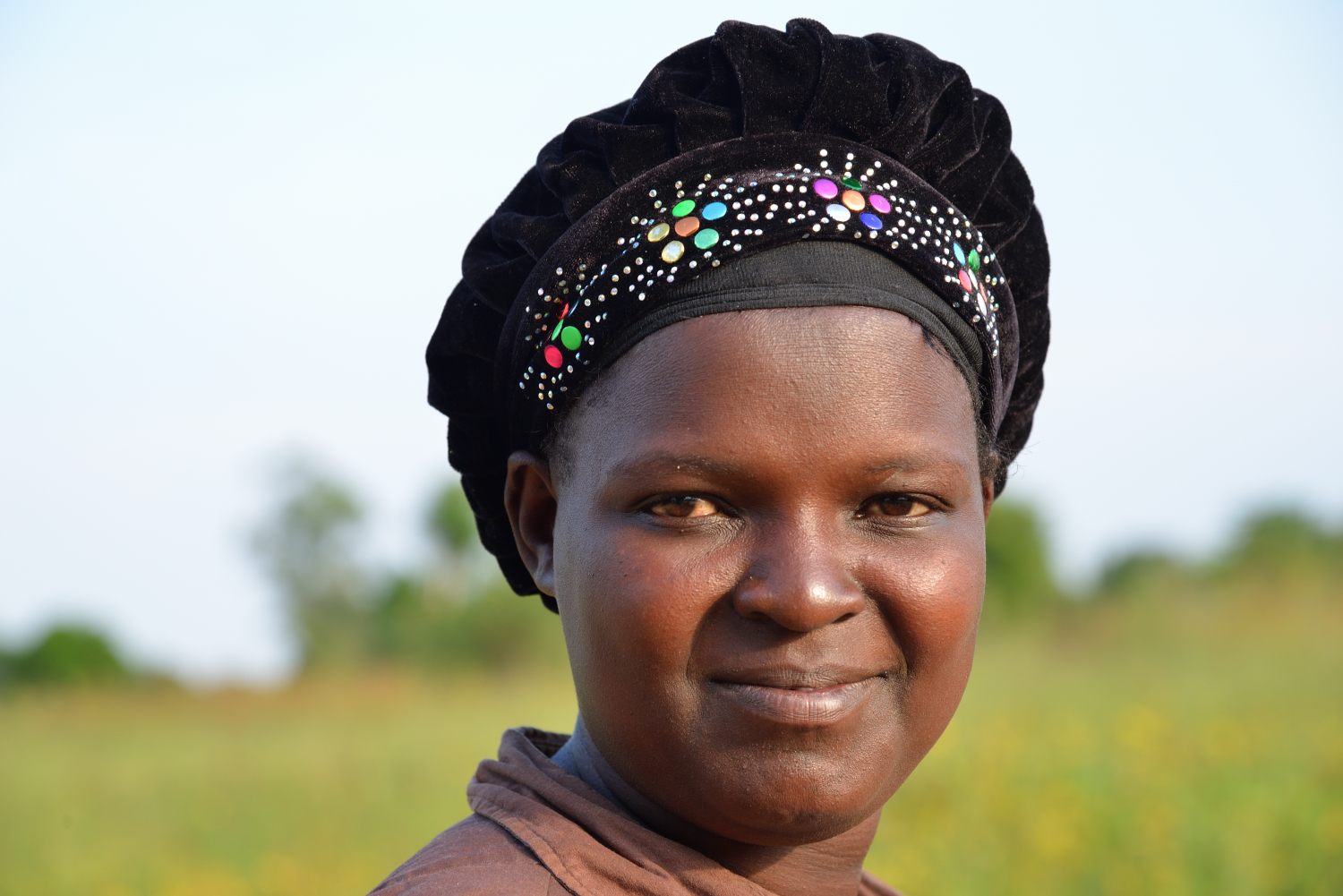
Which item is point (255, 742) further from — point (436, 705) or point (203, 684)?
point (203, 684)

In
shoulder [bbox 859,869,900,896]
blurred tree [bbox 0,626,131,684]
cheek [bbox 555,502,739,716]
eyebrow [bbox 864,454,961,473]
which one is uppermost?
blurred tree [bbox 0,626,131,684]

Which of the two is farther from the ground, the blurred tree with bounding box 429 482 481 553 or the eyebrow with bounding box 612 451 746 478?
the blurred tree with bounding box 429 482 481 553

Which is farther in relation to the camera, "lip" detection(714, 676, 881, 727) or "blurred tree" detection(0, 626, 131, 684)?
"blurred tree" detection(0, 626, 131, 684)

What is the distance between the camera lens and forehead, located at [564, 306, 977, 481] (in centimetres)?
177

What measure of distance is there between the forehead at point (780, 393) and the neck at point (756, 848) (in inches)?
19.9

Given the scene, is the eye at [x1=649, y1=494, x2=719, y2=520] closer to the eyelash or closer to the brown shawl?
the eyelash

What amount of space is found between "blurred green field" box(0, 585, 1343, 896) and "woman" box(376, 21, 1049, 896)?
435 centimetres

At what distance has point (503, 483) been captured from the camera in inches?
94.3

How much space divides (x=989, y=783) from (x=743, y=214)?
19.3ft

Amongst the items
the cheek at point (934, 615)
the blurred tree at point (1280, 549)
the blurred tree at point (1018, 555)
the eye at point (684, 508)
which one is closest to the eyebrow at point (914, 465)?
the cheek at point (934, 615)

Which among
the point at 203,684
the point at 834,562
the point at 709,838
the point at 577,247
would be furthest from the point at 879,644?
the point at 203,684

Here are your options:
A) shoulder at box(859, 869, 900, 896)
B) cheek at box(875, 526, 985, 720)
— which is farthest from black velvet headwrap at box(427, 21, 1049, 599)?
shoulder at box(859, 869, 900, 896)

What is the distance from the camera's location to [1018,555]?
25641 millimetres

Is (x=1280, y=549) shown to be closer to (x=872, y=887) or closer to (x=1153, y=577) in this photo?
(x=1153, y=577)
